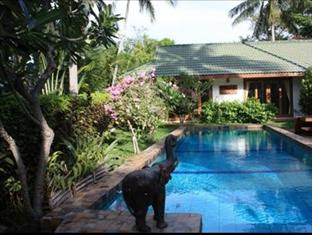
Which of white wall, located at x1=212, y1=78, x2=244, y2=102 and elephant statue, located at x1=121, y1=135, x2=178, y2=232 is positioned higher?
white wall, located at x1=212, y1=78, x2=244, y2=102

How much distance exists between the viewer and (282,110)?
92.0 feet

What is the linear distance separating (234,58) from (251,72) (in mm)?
3214

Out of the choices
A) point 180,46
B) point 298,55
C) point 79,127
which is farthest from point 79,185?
point 180,46

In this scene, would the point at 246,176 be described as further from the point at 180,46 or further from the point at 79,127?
the point at 180,46

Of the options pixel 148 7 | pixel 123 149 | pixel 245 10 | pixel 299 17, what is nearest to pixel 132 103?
pixel 123 149

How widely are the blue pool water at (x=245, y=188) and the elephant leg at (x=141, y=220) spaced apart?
151cm

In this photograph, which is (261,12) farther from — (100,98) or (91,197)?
(91,197)

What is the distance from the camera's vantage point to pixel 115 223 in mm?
5570

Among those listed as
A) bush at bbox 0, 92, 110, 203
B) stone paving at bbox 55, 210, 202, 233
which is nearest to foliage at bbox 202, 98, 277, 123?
bush at bbox 0, 92, 110, 203

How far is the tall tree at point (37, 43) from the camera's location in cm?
481

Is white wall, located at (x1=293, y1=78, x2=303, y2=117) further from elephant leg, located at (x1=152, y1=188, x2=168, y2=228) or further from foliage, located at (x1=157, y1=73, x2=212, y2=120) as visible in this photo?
elephant leg, located at (x1=152, y1=188, x2=168, y2=228)

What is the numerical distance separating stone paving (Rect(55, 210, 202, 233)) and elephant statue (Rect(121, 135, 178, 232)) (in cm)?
19

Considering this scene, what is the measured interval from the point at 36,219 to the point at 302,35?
38844 mm

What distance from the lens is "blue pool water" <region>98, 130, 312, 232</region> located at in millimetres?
6962
